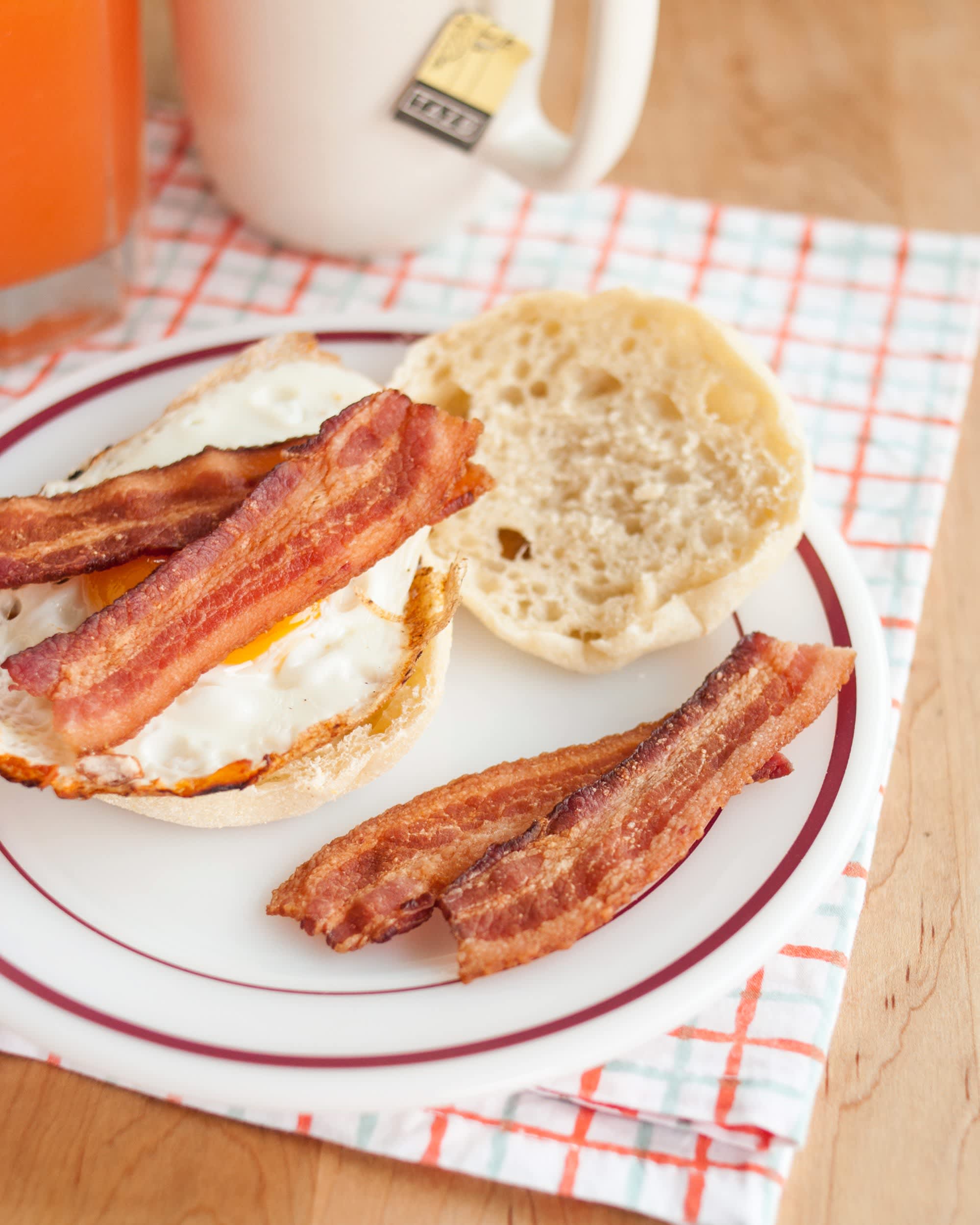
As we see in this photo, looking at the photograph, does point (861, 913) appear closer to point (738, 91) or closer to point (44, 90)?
point (44, 90)

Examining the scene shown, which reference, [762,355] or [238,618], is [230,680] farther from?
[762,355]

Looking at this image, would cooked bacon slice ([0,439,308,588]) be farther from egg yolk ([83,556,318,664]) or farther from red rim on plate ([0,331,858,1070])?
red rim on plate ([0,331,858,1070])

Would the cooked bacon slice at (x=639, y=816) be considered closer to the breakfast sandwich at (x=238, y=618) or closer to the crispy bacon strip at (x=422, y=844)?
the crispy bacon strip at (x=422, y=844)

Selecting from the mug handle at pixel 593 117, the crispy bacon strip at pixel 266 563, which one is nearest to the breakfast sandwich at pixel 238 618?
the crispy bacon strip at pixel 266 563

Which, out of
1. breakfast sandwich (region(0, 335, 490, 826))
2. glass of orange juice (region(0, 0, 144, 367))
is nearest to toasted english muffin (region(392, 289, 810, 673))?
breakfast sandwich (region(0, 335, 490, 826))

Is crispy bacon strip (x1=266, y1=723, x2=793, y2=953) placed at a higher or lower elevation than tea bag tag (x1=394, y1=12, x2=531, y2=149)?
lower
